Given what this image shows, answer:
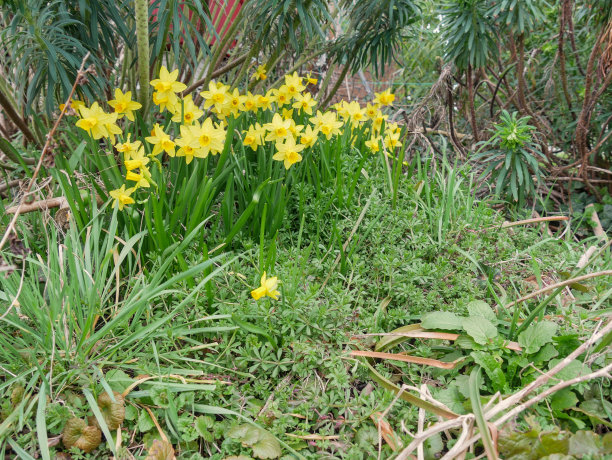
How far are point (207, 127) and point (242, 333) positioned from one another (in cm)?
74

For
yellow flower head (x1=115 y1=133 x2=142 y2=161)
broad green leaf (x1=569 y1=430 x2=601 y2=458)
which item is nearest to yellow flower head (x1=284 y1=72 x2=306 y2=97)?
yellow flower head (x1=115 y1=133 x2=142 y2=161)

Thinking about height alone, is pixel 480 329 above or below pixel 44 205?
below

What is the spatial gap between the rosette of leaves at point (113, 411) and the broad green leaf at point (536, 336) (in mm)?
1134

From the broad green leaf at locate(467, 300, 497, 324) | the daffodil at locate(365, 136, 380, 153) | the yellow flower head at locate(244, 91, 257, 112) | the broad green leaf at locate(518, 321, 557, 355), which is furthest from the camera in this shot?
the daffodil at locate(365, 136, 380, 153)

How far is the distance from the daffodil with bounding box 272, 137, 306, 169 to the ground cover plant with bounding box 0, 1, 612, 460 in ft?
0.03

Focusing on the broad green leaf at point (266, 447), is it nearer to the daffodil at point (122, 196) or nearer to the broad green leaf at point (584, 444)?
the broad green leaf at point (584, 444)

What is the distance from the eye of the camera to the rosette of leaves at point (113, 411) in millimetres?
1216

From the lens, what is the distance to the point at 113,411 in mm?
1219

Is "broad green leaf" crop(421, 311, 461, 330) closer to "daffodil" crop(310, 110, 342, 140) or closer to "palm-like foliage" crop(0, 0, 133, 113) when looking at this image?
"daffodil" crop(310, 110, 342, 140)

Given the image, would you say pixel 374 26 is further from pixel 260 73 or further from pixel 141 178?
pixel 141 178

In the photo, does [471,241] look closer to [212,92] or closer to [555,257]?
[555,257]

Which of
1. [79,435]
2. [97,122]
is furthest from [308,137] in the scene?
[79,435]

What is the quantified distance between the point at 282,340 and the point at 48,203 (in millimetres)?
1048

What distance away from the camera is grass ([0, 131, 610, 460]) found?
4.05ft
